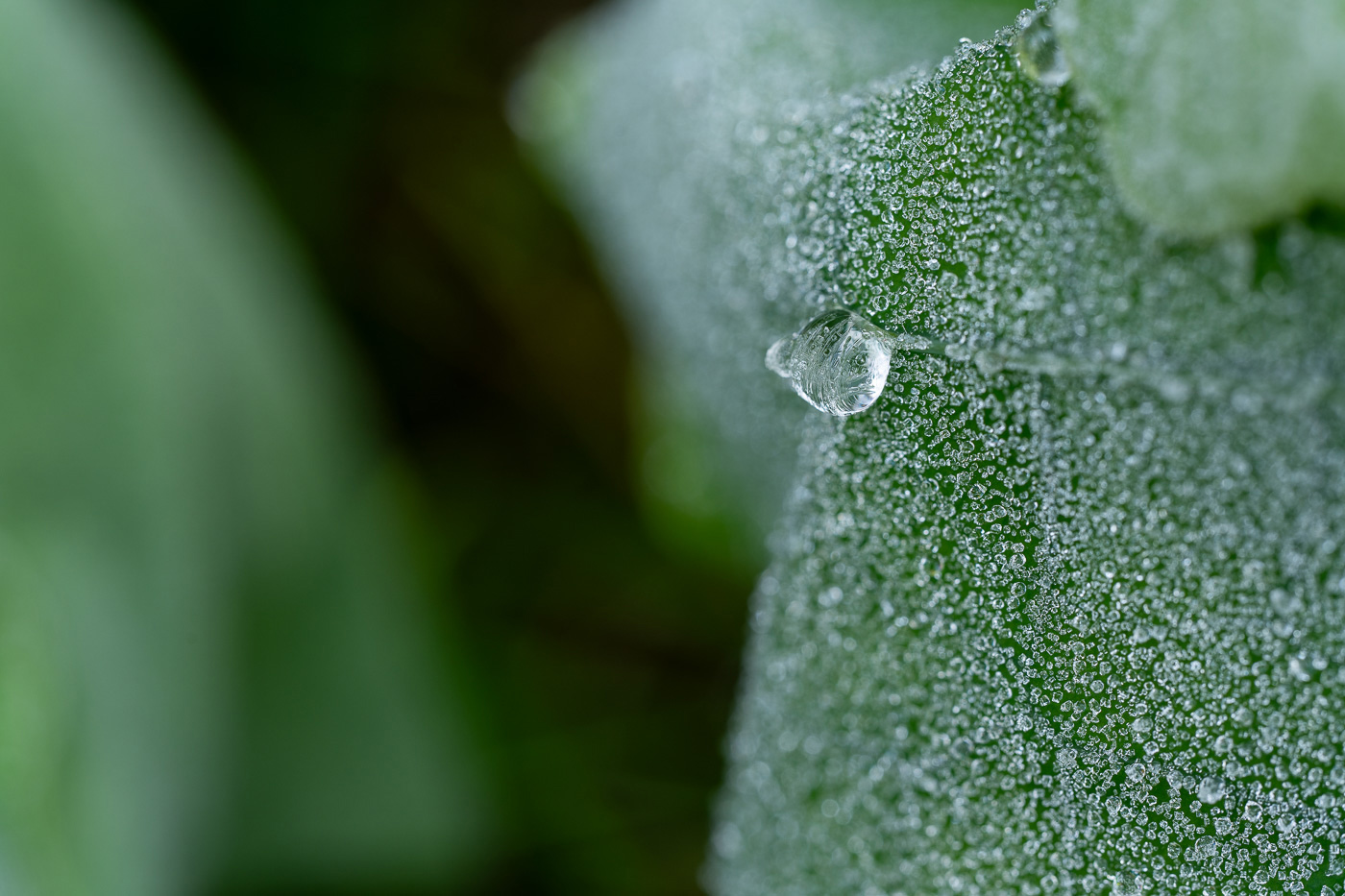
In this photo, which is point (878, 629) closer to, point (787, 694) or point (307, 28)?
point (787, 694)

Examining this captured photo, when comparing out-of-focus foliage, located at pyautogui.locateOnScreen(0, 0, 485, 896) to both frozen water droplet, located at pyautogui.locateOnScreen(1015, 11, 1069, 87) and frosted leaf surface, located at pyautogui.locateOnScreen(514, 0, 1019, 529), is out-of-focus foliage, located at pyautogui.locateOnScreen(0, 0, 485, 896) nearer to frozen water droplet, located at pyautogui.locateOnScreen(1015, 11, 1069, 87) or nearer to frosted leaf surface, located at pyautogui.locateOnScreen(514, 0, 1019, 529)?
frosted leaf surface, located at pyautogui.locateOnScreen(514, 0, 1019, 529)

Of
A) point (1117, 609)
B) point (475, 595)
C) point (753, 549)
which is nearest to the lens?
point (1117, 609)

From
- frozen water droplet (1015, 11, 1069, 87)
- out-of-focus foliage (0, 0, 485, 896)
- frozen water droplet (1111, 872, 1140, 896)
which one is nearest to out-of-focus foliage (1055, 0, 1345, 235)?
frozen water droplet (1015, 11, 1069, 87)

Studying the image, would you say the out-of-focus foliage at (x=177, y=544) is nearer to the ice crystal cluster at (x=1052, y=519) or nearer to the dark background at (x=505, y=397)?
the dark background at (x=505, y=397)

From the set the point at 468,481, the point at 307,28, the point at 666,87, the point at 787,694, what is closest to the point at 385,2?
the point at 307,28

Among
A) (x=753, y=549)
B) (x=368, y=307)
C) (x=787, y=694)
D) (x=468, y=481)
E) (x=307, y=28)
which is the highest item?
(x=307, y=28)

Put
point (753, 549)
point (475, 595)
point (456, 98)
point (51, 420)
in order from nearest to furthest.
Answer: point (51, 420)
point (753, 549)
point (475, 595)
point (456, 98)
